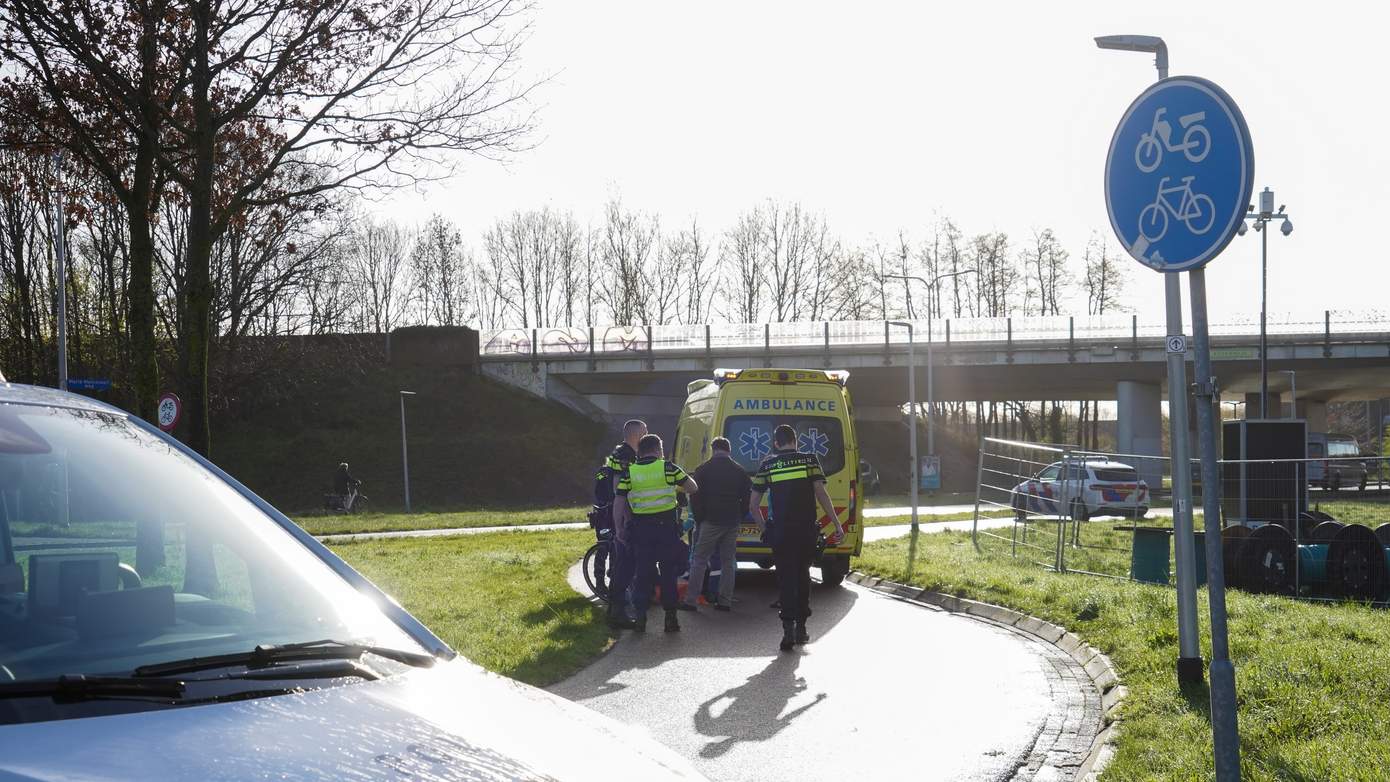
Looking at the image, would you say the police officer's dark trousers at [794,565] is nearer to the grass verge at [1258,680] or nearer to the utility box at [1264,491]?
the grass verge at [1258,680]

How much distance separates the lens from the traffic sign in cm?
475

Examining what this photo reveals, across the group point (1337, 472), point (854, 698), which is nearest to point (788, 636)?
point (854, 698)

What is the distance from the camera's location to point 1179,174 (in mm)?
5047

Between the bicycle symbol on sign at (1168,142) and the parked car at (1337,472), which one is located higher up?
the bicycle symbol on sign at (1168,142)

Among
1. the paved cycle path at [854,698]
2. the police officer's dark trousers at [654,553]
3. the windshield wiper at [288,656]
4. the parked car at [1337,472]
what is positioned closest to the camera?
the windshield wiper at [288,656]

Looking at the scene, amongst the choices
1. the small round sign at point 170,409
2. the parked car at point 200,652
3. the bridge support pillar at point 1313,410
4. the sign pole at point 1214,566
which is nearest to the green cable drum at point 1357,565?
the sign pole at point 1214,566

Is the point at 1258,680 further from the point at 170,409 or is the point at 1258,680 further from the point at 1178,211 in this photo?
the point at 170,409

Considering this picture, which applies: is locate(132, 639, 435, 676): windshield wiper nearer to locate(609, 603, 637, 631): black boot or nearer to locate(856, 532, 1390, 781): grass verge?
locate(856, 532, 1390, 781): grass verge

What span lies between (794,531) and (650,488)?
154cm

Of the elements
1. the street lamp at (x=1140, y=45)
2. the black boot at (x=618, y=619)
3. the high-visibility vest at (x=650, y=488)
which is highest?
the street lamp at (x=1140, y=45)

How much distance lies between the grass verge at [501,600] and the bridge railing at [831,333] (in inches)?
1172

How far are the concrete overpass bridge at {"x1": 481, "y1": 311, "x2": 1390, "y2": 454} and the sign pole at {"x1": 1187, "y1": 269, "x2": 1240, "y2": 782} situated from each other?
4099 centimetres

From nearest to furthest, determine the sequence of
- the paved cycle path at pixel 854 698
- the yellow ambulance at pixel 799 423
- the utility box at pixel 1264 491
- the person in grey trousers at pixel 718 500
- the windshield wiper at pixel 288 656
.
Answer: the windshield wiper at pixel 288 656
the paved cycle path at pixel 854 698
the person in grey trousers at pixel 718 500
the utility box at pixel 1264 491
the yellow ambulance at pixel 799 423

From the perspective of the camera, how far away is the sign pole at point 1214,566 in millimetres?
4613
